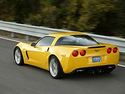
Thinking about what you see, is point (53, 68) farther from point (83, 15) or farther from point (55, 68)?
point (83, 15)

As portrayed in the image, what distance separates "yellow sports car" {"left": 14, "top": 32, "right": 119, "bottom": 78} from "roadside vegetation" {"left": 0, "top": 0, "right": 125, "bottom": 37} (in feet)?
21.9

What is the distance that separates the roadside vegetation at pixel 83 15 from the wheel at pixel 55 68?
7391 millimetres

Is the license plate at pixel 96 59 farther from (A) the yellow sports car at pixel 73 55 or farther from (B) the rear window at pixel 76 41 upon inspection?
(B) the rear window at pixel 76 41

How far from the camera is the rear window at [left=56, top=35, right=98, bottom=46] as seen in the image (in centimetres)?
1077

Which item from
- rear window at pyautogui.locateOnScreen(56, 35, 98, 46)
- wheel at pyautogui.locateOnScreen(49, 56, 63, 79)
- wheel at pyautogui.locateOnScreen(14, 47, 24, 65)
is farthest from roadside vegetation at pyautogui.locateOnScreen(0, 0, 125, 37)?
wheel at pyautogui.locateOnScreen(49, 56, 63, 79)

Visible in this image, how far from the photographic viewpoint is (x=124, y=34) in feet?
58.7

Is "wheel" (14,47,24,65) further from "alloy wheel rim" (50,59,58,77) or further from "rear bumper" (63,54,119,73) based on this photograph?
"rear bumper" (63,54,119,73)

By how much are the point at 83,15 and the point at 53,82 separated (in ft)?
28.5

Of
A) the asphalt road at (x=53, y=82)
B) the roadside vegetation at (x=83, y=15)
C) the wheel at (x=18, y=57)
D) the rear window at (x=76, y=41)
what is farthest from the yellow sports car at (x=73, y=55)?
the roadside vegetation at (x=83, y=15)

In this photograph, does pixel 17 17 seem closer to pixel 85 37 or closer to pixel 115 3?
pixel 115 3

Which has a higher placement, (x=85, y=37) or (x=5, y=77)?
(x=85, y=37)

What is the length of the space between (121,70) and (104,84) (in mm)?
2067

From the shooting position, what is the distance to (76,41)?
35.7 ft

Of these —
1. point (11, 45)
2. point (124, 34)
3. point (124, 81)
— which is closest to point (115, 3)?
point (124, 34)
